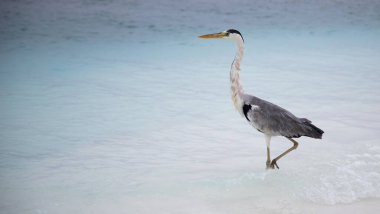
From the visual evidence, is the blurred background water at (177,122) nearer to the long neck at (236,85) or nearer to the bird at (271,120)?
the bird at (271,120)

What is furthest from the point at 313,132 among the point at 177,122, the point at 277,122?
the point at 177,122

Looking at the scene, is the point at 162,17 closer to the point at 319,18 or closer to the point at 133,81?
the point at 319,18

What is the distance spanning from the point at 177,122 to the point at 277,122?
214 centimetres

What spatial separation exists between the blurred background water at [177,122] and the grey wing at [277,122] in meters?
0.43

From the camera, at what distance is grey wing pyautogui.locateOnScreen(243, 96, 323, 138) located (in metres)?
4.68

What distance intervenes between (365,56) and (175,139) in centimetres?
645

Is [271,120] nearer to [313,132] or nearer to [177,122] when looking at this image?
[313,132]

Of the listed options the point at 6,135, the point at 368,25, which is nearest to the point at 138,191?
the point at 6,135

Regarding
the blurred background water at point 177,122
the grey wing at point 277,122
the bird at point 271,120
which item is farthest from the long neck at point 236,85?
the blurred background water at point 177,122

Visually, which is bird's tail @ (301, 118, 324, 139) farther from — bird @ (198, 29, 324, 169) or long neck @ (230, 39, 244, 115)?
long neck @ (230, 39, 244, 115)

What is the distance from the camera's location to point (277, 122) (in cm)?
475

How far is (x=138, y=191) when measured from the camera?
453cm

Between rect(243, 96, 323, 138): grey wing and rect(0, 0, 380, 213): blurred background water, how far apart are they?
0.43 m

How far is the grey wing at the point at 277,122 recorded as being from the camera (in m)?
4.68
